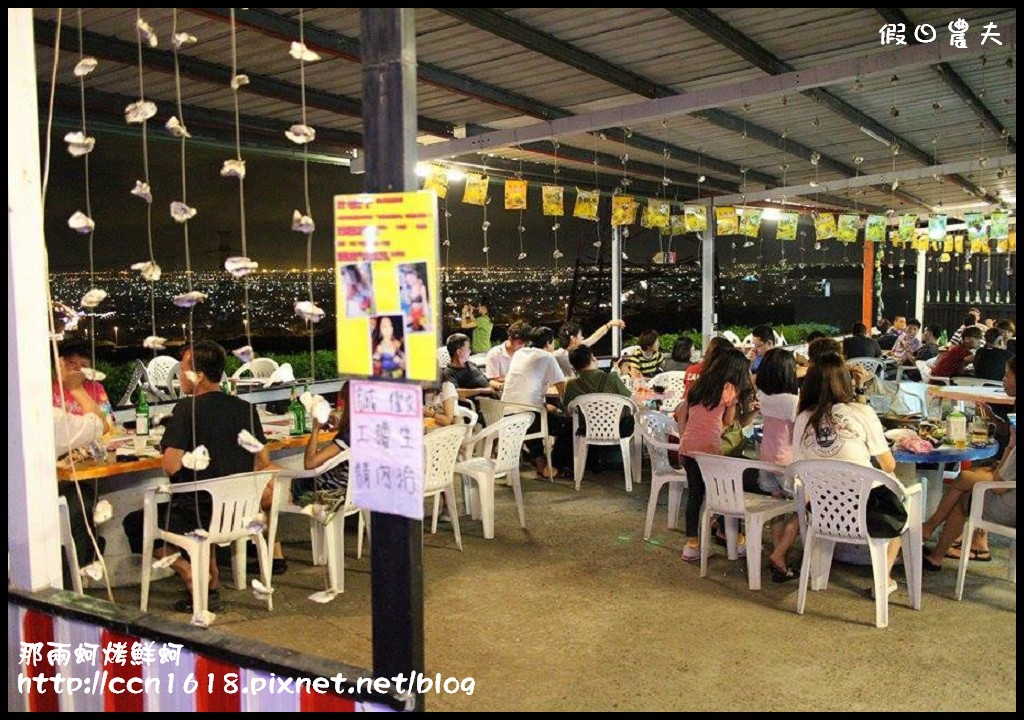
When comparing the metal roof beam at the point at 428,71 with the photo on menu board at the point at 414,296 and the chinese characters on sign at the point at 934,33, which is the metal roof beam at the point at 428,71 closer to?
the photo on menu board at the point at 414,296

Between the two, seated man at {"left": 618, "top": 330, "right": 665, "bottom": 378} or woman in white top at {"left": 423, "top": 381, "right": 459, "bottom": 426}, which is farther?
seated man at {"left": 618, "top": 330, "right": 665, "bottom": 378}

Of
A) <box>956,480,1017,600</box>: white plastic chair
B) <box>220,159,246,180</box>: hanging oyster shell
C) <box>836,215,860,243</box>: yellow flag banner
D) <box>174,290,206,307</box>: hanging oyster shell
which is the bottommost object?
<box>956,480,1017,600</box>: white plastic chair

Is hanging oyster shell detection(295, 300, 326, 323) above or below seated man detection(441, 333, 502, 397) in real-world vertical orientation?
above

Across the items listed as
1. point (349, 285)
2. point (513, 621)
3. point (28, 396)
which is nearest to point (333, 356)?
point (513, 621)

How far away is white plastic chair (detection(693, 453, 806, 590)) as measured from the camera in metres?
5.05

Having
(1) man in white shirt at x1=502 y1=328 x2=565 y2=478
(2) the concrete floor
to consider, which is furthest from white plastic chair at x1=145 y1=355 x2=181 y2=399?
(2) the concrete floor

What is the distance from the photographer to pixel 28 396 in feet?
10.8

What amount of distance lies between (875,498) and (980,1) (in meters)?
2.57

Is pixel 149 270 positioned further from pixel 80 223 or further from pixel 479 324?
pixel 479 324

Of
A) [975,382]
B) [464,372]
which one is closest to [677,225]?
[975,382]

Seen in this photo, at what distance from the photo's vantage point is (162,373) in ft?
34.9

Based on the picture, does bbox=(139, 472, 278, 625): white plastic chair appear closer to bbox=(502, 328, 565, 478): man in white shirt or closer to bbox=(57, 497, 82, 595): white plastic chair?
bbox=(57, 497, 82, 595): white plastic chair

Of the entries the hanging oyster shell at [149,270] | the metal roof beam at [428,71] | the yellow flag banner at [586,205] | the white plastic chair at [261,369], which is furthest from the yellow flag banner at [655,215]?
the hanging oyster shell at [149,270]

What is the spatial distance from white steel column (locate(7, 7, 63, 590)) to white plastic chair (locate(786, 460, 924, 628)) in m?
3.47
